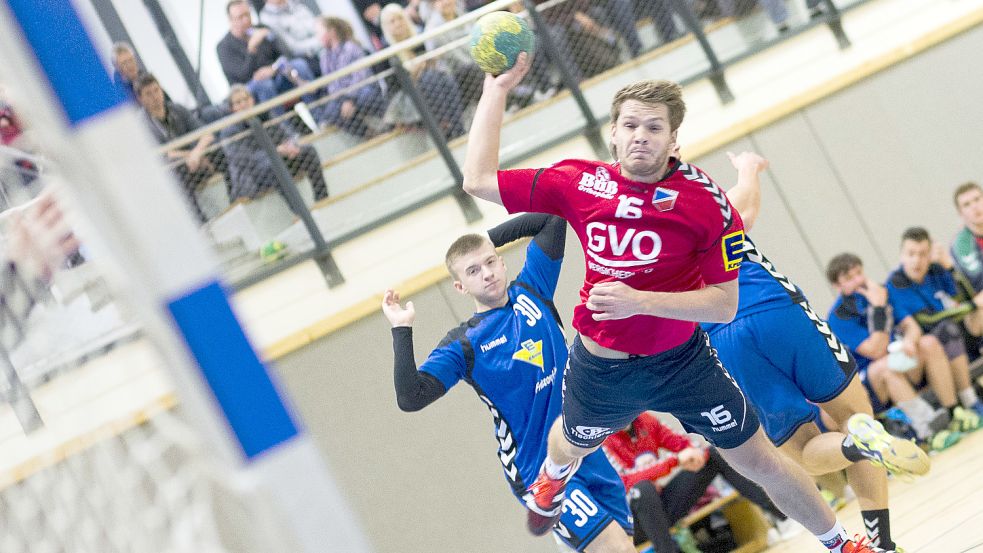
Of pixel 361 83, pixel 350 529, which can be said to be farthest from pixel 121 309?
pixel 361 83

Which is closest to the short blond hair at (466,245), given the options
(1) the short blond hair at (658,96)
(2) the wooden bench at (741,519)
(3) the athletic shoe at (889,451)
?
(1) the short blond hair at (658,96)

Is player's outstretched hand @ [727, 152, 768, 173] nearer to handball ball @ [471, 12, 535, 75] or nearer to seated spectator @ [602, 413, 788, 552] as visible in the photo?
handball ball @ [471, 12, 535, 75]

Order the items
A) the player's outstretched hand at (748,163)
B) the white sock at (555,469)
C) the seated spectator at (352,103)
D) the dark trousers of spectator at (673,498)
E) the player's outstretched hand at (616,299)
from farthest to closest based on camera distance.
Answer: the seated spectator at (352,103)
the dark trousers of spectator at (673,498)
the player's outstretched hand at (748,163)
the white sock at (555,469)
the player's outstretched hand at (616,299)

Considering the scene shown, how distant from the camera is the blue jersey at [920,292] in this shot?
A: 7.89 m

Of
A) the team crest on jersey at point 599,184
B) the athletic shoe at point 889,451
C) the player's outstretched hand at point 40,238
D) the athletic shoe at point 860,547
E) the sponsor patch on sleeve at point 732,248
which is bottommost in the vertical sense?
the athletic shoe at point 860,547

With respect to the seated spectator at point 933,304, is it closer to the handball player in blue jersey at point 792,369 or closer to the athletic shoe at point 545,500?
the handball player in blue jersey at point 792,369

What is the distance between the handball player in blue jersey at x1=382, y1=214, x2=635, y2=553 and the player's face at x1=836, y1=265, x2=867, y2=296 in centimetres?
342

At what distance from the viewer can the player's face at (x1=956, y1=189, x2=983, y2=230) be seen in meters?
7.84

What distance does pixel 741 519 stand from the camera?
7.46 meters

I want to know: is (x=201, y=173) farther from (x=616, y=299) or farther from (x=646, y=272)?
(x=616, y=299)

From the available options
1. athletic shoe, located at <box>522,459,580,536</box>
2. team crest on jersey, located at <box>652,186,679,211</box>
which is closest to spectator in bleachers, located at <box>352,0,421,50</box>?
athletic shoe, located at <box>522,459,580,536</box>

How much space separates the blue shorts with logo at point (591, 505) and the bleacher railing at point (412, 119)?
12.0 ft

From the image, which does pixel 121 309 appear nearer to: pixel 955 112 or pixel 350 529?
pixel 350 529

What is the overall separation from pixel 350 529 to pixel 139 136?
2.53 feet
